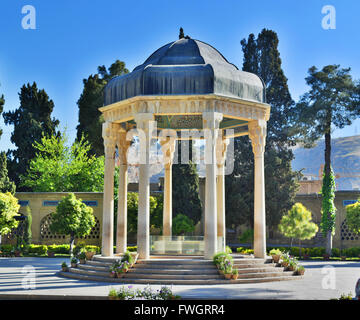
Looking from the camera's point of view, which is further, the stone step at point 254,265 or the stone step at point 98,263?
the stone step at point 98,263

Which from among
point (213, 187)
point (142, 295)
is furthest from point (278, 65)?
point (142, 295)

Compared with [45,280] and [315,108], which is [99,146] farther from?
[45,280]

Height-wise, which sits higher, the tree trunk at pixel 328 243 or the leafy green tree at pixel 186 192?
the leafy green tree at pixel 186 192

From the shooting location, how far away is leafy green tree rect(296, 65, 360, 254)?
41312 millimetres

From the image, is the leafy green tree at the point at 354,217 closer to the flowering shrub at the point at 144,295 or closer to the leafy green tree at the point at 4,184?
the leafy green tree at the point at 4,184

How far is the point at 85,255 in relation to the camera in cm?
2183

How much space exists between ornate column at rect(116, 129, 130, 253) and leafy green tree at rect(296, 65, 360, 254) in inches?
904

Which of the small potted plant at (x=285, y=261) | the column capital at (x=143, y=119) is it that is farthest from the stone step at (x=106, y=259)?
the small potted plant at (x=285, y=261)

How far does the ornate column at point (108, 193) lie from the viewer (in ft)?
72.5

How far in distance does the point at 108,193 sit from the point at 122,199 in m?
1.14

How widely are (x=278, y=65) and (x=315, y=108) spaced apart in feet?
31.5

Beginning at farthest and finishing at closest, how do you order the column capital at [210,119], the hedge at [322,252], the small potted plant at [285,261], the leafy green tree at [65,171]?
the leafy green tree at [65,171] → the hedge at [322,252] → the small potted plant at [285,261] → the column capital at [210,119]

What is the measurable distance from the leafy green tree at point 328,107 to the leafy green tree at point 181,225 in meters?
11.6

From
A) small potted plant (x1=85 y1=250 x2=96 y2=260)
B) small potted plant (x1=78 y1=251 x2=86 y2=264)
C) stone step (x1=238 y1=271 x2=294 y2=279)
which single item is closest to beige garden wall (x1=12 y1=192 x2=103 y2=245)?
small potted plant (x1=78 y1=251 x2=86 y2=264)
